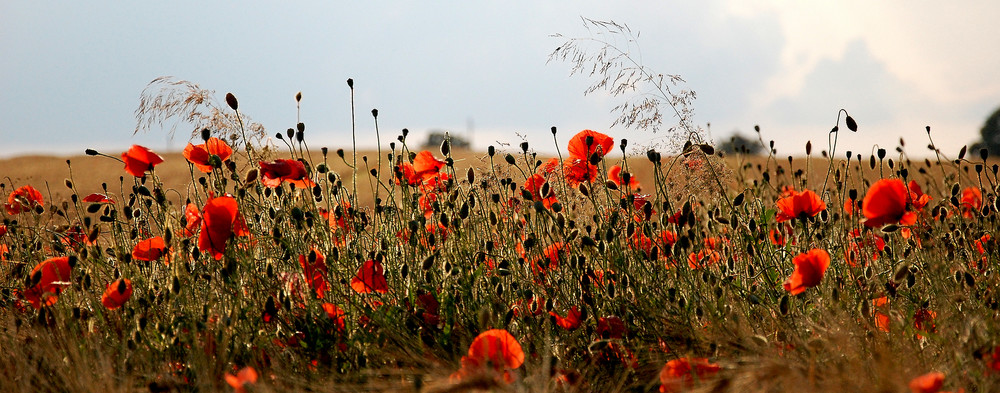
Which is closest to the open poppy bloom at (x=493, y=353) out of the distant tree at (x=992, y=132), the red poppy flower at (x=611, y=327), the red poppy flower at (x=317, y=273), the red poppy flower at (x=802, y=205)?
the red poppy flower at (x=611, y=327)

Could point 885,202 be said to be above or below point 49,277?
above

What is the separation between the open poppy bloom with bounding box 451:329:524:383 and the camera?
57.8 inches

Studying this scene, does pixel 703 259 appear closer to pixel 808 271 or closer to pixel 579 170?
pixel 579 170

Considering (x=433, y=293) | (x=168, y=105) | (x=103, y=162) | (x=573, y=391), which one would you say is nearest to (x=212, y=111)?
(x=168, y=105)

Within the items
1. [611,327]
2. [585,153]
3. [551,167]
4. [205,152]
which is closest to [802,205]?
[585,153]

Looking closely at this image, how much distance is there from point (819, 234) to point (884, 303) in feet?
2.22

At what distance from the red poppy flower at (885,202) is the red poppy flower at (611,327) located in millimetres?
683

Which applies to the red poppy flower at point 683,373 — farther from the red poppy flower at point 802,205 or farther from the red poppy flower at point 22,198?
the red poppy flower at point 22,198

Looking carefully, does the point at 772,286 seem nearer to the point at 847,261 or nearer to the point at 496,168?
the point at 847,261

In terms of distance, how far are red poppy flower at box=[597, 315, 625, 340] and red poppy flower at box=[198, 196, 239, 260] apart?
0.95 m

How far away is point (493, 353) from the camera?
1487 millimetres

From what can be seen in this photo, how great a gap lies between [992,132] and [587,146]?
85.0 feet

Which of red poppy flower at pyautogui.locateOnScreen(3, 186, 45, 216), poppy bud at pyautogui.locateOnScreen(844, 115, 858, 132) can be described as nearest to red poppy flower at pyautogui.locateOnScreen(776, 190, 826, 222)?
poppy bud at pyautogui.locateOnScreen(844, 115, 858, 132)

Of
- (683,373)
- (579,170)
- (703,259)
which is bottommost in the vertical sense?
(683,373)
